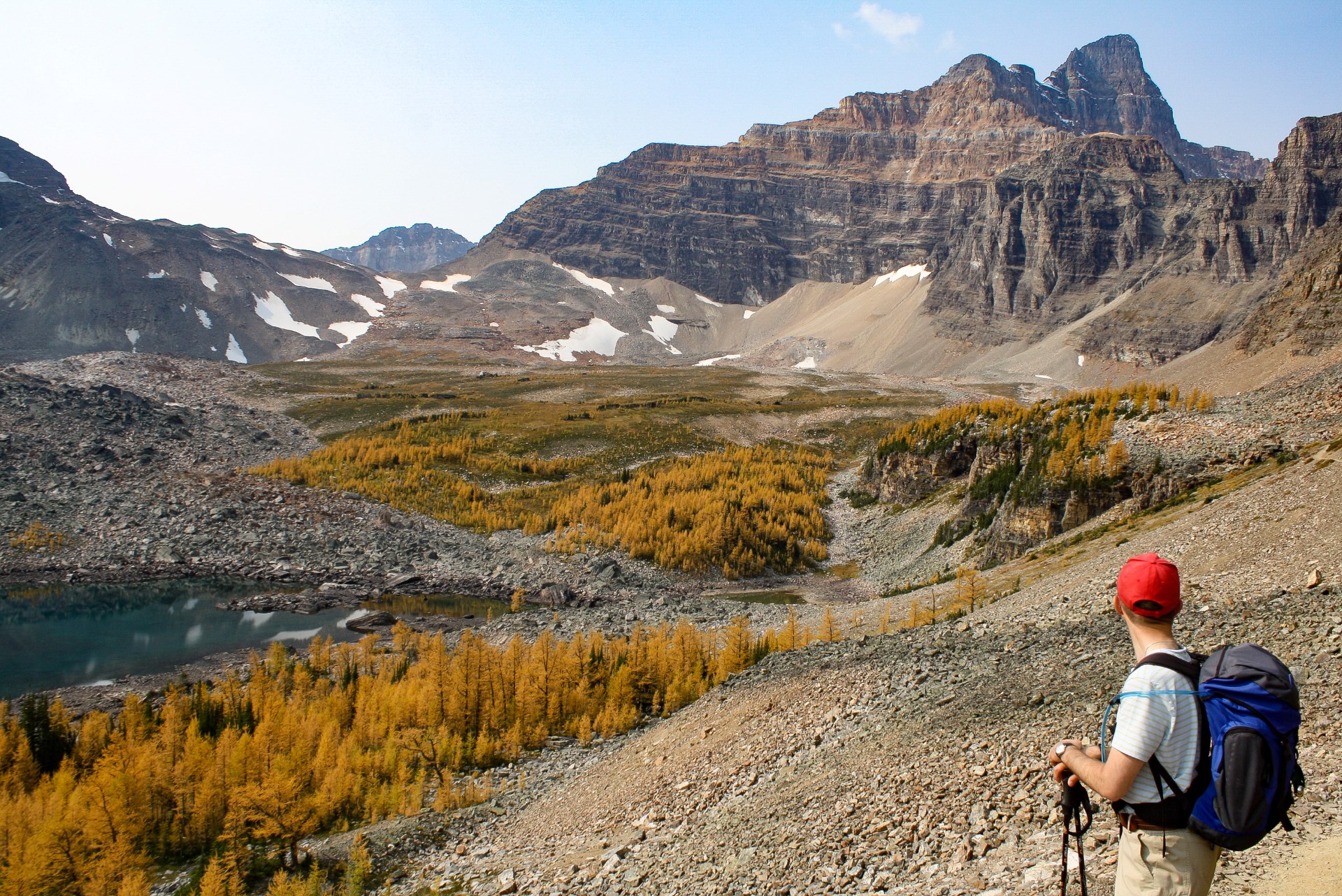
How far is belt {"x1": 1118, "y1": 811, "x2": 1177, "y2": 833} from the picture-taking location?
4.83 metres

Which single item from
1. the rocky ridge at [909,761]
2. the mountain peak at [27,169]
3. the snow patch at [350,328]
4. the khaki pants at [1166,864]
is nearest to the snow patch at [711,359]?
the snow patch at [350,328]

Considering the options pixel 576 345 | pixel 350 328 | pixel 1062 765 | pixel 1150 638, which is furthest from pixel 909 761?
pixel 350 328

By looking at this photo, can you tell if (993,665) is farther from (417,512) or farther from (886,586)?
(417,512)

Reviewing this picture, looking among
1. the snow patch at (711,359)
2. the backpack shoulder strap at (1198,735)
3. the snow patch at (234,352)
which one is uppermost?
the snow patch at (234,352)

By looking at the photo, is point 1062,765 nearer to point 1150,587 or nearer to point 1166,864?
point 1166,864

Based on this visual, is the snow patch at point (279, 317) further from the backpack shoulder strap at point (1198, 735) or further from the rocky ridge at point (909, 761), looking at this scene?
the backpack shoulder strap at point (1198, 735)

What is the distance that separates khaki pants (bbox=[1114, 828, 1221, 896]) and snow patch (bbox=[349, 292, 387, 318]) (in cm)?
20358

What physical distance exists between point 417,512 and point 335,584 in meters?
12.8

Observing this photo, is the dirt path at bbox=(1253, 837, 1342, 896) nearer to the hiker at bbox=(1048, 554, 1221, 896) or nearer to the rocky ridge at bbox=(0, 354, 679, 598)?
the hiker at bbox=(1048, 554, 1221, 896)

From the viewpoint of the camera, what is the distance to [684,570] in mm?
45500

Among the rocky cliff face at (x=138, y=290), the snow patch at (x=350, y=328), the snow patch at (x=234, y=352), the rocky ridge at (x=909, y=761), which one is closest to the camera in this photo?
the rocky ridge at (x=909, y=761)

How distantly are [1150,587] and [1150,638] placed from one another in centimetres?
33

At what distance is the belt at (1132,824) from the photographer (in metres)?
4.83

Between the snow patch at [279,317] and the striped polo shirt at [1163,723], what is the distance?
190023 millimetres
